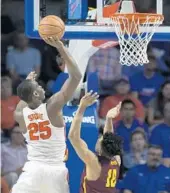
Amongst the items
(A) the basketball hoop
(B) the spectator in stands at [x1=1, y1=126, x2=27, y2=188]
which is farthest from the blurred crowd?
(A) the basketball hoop

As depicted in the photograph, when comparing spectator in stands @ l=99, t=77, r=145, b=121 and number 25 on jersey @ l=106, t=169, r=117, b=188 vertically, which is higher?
spectator in stands @ l=99, t=77, r=145, b=121

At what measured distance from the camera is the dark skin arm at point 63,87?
21.0 feet

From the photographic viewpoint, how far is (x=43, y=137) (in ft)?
22.2

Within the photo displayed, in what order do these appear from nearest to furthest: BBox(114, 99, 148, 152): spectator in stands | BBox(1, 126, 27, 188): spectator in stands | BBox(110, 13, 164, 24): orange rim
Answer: BBox(110, 13, 164, 24): orange rim < BBox(114, 99, 148, 152): spectator in stands < BBox(1, 126, 27, 188): spectator in stands

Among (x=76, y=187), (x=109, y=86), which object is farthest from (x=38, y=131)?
(x=109, y=86)

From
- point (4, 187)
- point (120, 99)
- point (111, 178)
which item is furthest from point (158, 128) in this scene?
point (111, 178)

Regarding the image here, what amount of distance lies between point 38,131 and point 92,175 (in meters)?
0.59

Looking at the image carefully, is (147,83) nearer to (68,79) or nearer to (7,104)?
(7,104)

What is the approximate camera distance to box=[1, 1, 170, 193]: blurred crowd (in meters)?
8.78

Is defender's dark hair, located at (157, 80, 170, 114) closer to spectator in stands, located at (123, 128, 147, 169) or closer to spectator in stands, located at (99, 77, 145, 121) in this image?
spectator in stands, located at (99, 77, 145, 121)

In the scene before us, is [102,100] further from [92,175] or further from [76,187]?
[92,175]

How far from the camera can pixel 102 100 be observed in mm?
9914

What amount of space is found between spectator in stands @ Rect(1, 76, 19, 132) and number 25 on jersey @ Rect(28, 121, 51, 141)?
3.14 metres

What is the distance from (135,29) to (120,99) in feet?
8.60
